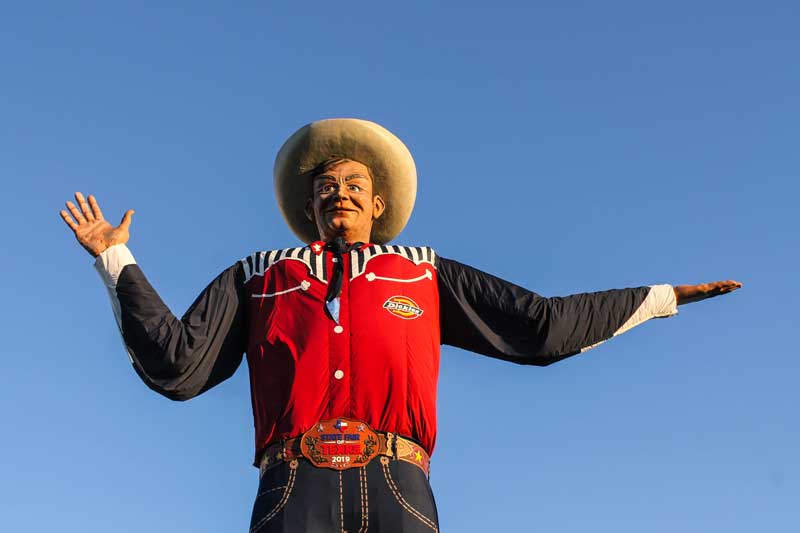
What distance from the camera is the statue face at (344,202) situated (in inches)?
332

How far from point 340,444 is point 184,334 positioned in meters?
1.29

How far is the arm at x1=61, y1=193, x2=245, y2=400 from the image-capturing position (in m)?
7.41

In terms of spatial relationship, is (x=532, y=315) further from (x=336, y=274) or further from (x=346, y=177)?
(x=346, y=177)

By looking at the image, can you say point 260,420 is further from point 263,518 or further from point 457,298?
point 457,298

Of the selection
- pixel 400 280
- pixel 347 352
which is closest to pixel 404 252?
pixel 400 280

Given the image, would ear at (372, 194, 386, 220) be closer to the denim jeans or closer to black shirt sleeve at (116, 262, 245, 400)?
black shirt sleeve at (116, 262, 245, 400)

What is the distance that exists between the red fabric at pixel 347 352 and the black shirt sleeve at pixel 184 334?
17 centimetres

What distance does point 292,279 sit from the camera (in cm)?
Result: 790

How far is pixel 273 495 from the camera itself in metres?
7.02

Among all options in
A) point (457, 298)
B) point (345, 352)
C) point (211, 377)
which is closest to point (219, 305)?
point (211, 377)

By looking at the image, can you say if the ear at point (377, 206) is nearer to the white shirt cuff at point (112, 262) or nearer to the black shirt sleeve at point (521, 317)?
the black shirt sleeve at point (521, 317)

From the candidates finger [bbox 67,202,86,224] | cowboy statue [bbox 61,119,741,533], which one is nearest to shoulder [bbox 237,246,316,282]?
cowboy statue [bbox 61,119,741,533]

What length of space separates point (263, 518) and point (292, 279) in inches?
65.5

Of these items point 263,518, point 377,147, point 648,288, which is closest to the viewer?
point 263,518
